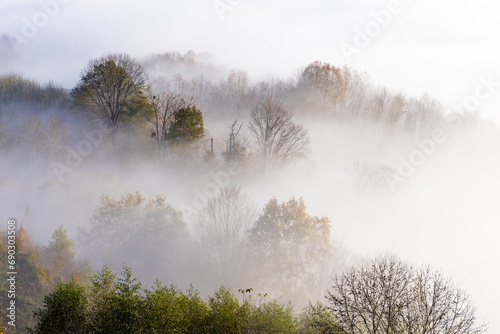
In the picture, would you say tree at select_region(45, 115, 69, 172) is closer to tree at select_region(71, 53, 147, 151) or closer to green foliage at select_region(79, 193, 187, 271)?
tree at select_region(71, 53, 147, 151)

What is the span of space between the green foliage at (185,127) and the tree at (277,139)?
9.05 m

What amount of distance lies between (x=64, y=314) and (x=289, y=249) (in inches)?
831

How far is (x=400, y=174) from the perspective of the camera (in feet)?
211

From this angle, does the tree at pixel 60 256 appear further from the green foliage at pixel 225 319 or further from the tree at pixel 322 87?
the tree at pixel 322 87

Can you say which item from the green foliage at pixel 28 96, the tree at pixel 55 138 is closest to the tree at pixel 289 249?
the tree at pixel 55 138

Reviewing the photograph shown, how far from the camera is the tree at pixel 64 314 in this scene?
1792 cm

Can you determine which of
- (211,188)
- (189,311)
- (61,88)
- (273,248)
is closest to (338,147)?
(211,188)

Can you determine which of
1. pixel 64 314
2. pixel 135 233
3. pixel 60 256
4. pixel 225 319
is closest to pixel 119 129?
pixel 135 233

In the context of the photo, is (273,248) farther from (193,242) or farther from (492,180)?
(492,180)

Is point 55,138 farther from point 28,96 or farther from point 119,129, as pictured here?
point 28,96

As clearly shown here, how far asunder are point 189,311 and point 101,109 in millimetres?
33376

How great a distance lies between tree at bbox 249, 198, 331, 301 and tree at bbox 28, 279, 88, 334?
17.8m

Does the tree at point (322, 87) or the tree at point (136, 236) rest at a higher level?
the tree at point (322, 87)

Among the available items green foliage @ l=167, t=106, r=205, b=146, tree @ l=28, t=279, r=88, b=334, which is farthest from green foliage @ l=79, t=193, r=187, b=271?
tree @ l=28, t=279, r=88, b=334
